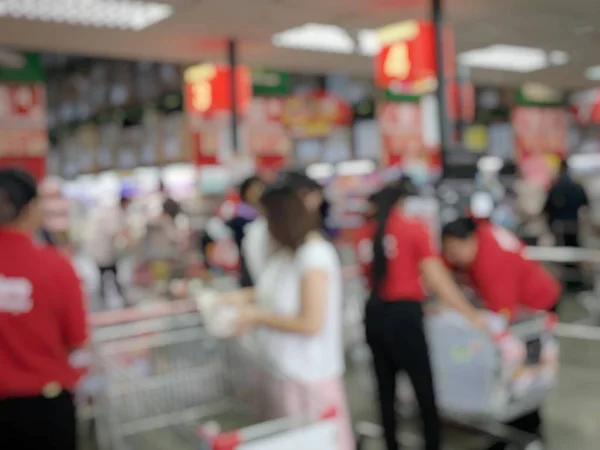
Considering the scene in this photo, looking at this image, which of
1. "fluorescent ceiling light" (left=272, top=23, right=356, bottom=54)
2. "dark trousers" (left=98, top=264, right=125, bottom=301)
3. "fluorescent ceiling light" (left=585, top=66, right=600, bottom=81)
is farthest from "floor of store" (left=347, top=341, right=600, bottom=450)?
"fluorescent ceiling light" (left=585, top=66, right=600, bottom=81)

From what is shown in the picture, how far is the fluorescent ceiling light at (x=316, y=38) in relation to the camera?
744 cm

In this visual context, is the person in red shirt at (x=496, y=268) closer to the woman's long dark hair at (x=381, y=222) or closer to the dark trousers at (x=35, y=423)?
the woman's long dark hair at (x=381, y=222)

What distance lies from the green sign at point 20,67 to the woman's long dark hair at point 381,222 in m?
5.60

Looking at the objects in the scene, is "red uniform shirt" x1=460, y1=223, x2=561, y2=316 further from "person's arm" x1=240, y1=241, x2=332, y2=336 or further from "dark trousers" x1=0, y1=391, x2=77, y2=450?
"dark trousers" x1=0, y1=391, x2=77, y2=450

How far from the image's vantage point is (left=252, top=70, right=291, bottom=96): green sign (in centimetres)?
1001

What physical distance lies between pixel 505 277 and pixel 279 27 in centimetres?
438

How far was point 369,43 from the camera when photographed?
8.18 m

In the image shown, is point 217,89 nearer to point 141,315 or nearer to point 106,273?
point 106,273

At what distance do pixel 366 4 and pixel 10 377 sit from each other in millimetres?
5033

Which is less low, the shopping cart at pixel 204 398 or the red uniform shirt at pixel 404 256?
the red uniform shirt at pixel 404 256

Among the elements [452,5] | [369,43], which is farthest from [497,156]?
[452,5]

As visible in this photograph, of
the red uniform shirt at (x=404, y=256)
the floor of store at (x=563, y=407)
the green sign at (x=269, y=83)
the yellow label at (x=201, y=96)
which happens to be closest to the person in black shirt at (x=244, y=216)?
the red uniform shirt at (x=404, y=256)

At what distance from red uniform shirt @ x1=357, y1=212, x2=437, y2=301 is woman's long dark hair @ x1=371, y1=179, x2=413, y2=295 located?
0.07 ft

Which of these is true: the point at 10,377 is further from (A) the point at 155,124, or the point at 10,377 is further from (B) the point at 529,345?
(A) the point at 155,124
